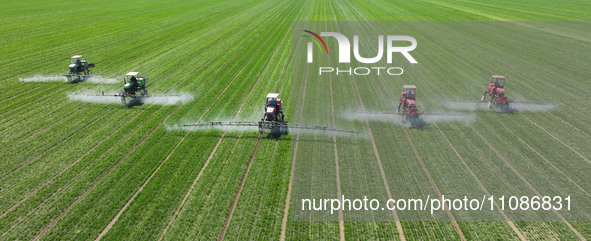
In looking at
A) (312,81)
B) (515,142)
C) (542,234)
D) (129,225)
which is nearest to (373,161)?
(542,234)

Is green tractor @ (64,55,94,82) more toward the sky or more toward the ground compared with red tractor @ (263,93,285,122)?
more toward the sky

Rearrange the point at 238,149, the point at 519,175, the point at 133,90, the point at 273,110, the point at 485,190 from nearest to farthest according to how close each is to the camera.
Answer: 1. the point at 485,190
2. the point at 519,175
3. the point at 238,149
4. the point at 273,110
5. the point at 133,90

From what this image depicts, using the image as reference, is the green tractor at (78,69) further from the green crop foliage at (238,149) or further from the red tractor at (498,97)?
the red tractor at (498,97)

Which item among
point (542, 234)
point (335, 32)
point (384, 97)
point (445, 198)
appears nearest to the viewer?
point (542, 234)

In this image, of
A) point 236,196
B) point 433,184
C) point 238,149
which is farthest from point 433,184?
point 238,149

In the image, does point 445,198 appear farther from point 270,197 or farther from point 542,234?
point 270,197

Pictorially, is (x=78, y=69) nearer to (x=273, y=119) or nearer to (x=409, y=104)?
(x=273, y=119)

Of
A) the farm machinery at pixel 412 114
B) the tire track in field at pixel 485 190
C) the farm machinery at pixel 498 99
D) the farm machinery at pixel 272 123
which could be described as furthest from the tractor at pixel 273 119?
the farm machinery at pixel 498 99

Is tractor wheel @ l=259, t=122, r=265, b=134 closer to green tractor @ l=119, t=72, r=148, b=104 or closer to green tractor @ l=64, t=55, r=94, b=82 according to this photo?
green tractor @ l=119, t=72, r=148, b=104

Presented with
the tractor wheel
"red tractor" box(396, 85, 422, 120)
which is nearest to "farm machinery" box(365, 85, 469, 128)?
"red tractor" box(396, 85, 422, 120)

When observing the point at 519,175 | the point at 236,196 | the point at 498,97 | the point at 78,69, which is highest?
the point at 78,69

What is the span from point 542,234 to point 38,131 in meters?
27.3

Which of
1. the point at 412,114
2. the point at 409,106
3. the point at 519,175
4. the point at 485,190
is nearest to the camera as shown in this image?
the point at 485,190

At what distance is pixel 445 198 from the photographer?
14.1m
